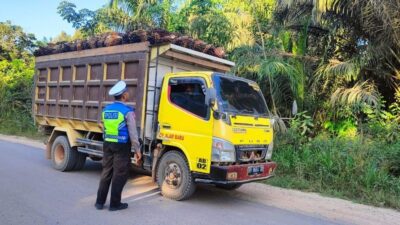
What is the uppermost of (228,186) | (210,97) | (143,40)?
(143,40)

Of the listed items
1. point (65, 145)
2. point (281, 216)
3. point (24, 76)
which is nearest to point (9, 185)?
point (65, 145)

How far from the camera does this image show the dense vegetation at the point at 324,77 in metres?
8.32

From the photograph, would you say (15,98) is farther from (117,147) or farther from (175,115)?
(117,147)

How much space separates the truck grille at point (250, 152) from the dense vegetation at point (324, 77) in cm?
181

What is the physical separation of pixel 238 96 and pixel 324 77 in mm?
5627

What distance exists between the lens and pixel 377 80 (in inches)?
A: 442

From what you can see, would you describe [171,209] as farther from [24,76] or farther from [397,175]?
[24,76]

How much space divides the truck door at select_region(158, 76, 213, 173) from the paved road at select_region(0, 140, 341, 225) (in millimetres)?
753

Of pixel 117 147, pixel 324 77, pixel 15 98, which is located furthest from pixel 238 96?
pixel 15 98

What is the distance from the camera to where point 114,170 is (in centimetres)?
584

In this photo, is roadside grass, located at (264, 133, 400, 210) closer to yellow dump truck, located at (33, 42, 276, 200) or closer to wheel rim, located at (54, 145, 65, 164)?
yellow dump truck, located at (33, 42, 276, 200)

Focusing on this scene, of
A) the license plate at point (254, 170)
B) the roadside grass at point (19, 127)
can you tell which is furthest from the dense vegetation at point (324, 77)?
the roadside grass at point (19, 127)

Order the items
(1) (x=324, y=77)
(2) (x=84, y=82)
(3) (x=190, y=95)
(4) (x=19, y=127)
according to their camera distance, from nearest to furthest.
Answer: (3) (x=190, y=95) → (2) (x=84, y=82) → (1) (x=324, y=77) → (4) (x=19, y=127)

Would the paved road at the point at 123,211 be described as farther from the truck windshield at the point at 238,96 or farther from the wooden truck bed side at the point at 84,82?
the truck windshield at the point at 238,96
